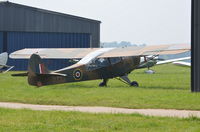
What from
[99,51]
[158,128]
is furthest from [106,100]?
[99,51]

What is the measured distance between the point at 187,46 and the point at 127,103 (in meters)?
9.66

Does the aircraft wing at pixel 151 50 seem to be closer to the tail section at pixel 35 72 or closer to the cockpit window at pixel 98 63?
the cockpit window at pixel 98 63

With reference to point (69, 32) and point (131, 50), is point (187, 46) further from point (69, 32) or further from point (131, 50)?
point (69, 32)

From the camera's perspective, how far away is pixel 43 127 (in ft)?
41.4

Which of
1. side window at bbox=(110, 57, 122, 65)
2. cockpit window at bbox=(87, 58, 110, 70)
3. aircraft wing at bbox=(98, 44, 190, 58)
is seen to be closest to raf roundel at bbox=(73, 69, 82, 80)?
cockpit window at bbox=(87, 58, 110, 70)

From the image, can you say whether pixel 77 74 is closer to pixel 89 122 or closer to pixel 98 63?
pixel 98 63

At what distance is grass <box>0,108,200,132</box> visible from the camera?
12508 millimetres

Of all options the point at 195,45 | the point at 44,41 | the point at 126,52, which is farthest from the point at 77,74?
the point at 44,41

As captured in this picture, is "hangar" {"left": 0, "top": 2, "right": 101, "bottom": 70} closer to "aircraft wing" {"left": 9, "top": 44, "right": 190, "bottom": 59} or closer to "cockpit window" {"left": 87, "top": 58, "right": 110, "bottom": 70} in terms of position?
"aircraft wing" {"left": 9, "top": 44, "right": 190, "bottom": 59}

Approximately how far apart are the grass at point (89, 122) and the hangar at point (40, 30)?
1710 inches

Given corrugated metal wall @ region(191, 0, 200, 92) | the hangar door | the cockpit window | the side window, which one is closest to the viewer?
corrugated metal wall @ region(191, 0, 200, 92)

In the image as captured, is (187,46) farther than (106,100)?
Yes

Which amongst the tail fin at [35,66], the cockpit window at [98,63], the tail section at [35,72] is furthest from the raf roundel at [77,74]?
the tail section at [35,72]

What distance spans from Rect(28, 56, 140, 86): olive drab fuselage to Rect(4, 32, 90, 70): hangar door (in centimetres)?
3229
